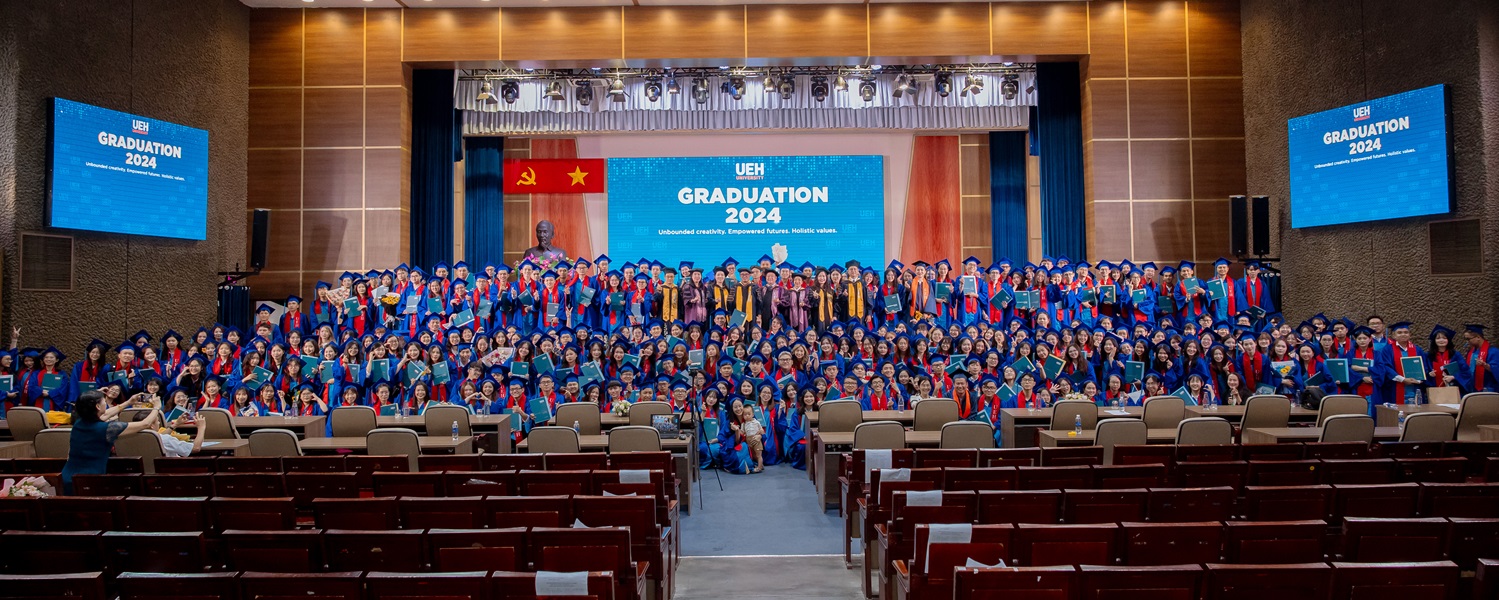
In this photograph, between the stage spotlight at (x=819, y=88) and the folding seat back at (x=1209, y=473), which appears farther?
the stage spotlight at (x=819, y=88)

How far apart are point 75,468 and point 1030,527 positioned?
581cm

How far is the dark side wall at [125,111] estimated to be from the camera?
10.8m

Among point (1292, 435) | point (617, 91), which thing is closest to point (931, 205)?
point (617, 91)

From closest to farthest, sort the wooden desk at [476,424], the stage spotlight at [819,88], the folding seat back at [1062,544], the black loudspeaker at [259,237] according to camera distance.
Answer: the folding seat back at [1062,544] < the wooden desk at [476,424] < the black loudspeaker at [259,237] < the stage spotlight at [819,88]

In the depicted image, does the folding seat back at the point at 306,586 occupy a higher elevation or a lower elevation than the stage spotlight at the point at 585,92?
lower

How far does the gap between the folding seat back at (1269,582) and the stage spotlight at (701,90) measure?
43.3 feet

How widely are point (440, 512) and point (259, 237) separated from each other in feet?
35.0

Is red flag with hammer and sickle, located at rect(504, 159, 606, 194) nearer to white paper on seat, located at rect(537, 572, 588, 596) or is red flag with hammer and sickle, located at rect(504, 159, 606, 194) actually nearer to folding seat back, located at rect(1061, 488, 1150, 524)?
folding seat back, located at rect(1061, 488, 1150, 524)

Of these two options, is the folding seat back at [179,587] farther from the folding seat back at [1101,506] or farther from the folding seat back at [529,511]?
the folding seat back at [1101,506]

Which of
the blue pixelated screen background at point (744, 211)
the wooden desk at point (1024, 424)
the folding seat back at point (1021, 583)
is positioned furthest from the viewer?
the blue pixelated screen background at point (744, 211)

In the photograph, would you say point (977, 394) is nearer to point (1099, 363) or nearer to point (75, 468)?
point (1099, 363)

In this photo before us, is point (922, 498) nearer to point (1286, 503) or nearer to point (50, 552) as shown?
point (1286, 503)

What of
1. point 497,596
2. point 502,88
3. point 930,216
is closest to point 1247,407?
point 497,596

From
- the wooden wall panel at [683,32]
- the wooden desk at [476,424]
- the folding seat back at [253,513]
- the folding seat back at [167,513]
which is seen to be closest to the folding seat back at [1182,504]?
the folding seat back at [253,513]
